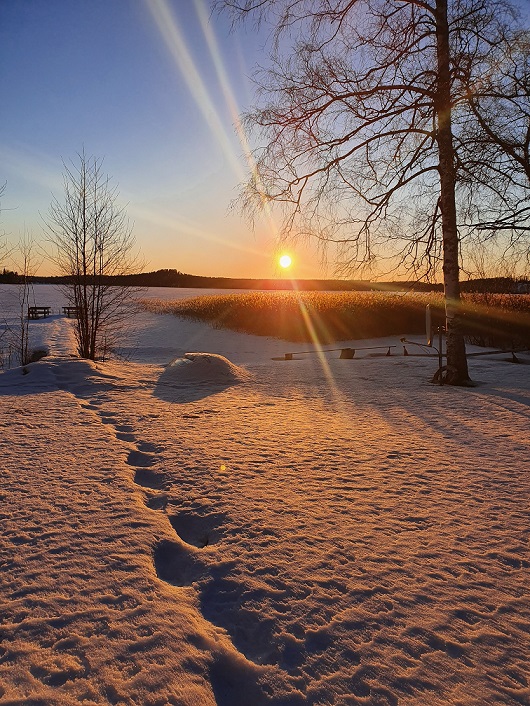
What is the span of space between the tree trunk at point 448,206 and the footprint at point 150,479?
5803mm

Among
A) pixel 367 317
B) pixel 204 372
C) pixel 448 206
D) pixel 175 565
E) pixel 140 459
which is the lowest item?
pixel 175 565

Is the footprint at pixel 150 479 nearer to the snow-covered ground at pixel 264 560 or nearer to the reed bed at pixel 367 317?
the snow-covered ground at pixel 264 560

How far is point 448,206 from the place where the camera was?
7152 mm

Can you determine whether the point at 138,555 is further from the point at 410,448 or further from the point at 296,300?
the point at 296,300

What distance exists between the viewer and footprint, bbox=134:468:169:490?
346 centimetres

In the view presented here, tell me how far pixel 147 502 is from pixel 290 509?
1068 mm

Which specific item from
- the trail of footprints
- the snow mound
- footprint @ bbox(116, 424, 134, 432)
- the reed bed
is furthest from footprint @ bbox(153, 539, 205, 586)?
the reed bed

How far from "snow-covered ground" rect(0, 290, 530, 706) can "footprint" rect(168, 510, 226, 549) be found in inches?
0.5

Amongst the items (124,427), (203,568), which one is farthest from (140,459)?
(203,568)

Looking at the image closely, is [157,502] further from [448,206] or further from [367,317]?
[367,317]

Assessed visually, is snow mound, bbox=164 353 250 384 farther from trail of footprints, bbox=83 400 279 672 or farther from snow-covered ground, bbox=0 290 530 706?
trail of footprints, bbox=83 400 279 672

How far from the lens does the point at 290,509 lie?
9.89 ft

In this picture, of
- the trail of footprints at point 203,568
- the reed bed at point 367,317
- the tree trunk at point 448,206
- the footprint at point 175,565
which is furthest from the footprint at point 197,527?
the reed bed at point 367,317

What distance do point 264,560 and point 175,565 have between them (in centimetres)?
52
